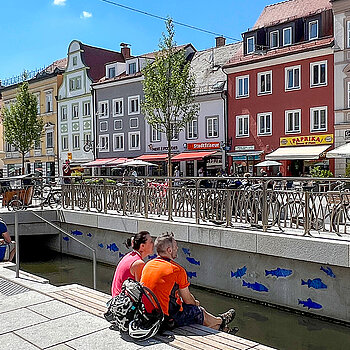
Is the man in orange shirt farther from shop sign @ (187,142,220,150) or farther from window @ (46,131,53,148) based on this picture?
window @ (46,131,53,148)

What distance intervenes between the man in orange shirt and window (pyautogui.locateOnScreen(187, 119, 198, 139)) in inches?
1156

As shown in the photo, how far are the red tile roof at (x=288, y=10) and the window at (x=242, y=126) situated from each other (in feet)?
20.1

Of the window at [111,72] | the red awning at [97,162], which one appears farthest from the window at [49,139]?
the window at [111,72]

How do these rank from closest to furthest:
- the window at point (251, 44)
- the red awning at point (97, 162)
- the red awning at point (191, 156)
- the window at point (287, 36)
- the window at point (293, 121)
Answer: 1. the window at point (293, 121)
2. the window at point (287, 36)
3. the window at point (251, 44)
4. the red awning at point (191, 156)
5. the red awning at point (97, 162)

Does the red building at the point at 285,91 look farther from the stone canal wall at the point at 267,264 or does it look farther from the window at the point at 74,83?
the stone canal wall at the point at 267,264

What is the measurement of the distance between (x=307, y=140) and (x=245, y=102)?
5240mm

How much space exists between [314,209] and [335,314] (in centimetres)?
181

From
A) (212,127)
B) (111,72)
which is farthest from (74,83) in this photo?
(212,127)

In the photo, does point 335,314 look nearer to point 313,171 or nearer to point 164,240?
point 164,240

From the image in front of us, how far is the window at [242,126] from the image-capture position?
31797mm

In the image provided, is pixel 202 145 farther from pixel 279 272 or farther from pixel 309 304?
pixel 309 304

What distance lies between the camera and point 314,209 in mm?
8719

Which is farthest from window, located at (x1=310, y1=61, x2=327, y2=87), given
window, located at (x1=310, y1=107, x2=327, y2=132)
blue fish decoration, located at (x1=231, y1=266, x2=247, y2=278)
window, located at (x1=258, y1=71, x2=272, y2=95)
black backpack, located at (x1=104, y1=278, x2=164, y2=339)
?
black backpack, located at (x1=104, y1=278, x2=164, y2=339)

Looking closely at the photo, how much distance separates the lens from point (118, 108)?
1586 inches
